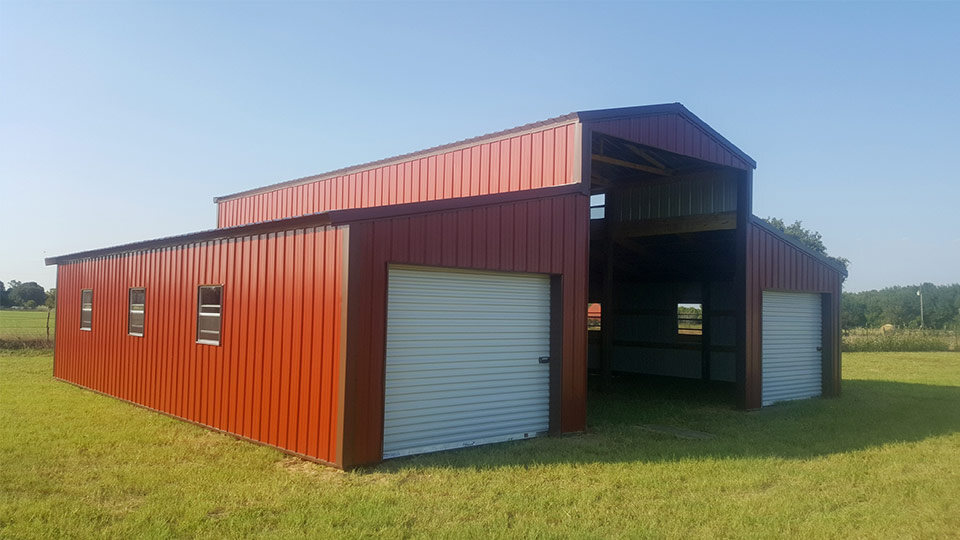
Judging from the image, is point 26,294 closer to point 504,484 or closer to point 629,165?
point 629,165

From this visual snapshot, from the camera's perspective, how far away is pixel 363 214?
7.74 meters

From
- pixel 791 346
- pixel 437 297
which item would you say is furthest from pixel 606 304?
pixel 437 297

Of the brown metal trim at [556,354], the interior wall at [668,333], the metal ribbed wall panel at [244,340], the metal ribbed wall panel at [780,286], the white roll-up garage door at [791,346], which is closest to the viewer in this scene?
the metal ribbed wall panel at [244,340]

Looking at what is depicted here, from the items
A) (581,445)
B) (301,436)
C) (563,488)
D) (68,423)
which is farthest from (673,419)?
(68,423)

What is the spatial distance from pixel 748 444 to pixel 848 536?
12.6 feet

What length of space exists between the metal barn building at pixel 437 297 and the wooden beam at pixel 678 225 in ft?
0.11

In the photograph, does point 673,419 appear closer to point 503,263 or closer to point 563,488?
point 503,263

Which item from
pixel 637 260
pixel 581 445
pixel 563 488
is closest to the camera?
pixel 563 488

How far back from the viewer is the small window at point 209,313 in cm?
999

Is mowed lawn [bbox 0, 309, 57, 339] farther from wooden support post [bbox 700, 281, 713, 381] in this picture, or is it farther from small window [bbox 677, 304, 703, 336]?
wooden support post [bbox 700, 281, 713, 381]

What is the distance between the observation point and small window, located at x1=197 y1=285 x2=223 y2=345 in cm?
999

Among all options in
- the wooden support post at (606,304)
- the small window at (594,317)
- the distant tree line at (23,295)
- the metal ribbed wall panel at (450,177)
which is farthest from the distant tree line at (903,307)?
the distant tree line at (23,295)

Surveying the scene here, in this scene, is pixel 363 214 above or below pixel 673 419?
above

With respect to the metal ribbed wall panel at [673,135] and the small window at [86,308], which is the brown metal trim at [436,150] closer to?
the metal ribbed wall panel at [673,135]
